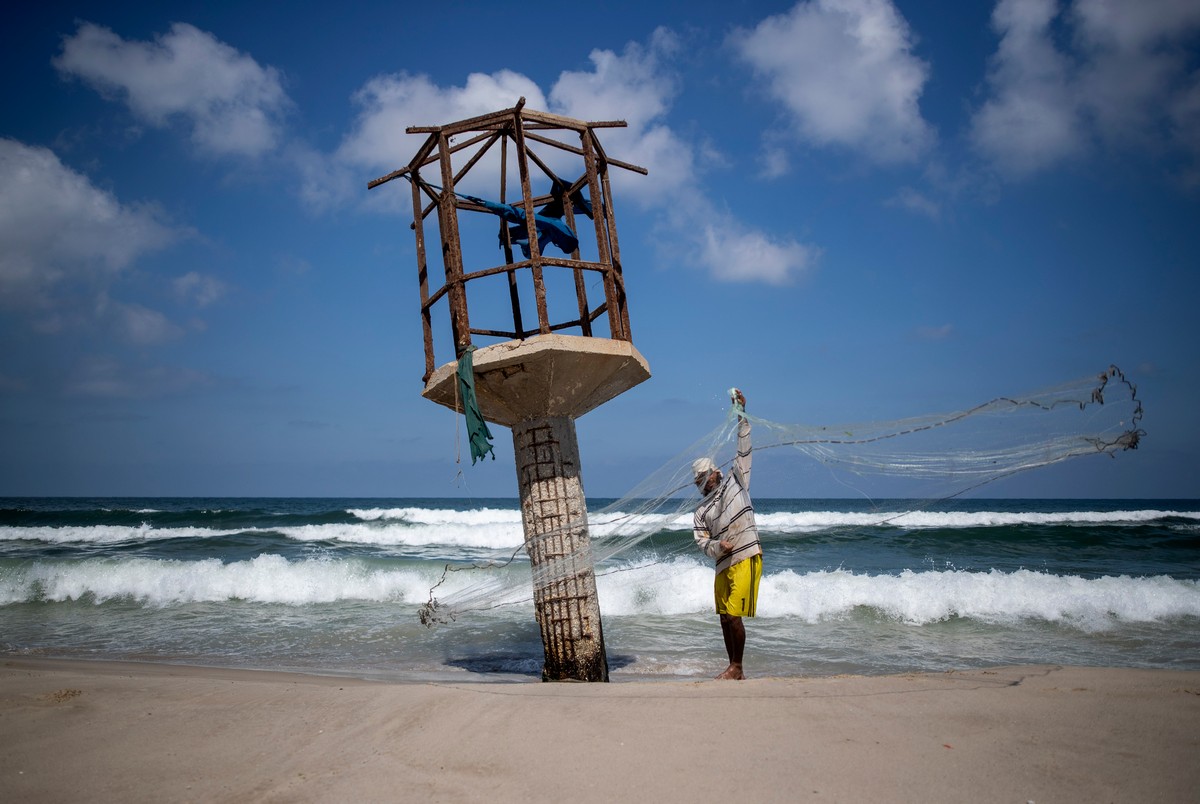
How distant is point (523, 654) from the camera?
27.2ft

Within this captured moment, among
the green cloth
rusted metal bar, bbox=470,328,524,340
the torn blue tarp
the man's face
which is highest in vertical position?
the torn blue tarp

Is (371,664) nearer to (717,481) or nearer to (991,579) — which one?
(717,481)

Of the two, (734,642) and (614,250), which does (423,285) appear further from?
(734,642)

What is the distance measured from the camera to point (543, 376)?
5348 millimetres

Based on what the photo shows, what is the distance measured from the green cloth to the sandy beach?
1.75 meters

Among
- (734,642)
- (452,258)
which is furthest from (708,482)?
(452,258)

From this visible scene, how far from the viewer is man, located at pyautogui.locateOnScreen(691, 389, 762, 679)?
5.52m

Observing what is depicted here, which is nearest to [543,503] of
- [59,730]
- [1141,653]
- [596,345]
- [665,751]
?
[596,345]

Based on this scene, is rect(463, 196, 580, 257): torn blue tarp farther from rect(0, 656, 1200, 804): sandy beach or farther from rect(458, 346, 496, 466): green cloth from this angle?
rect(0, 656, 1200, 804): sandy beach

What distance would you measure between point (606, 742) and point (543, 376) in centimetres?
266

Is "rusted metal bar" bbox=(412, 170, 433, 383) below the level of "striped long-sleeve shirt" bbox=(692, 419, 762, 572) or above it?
above

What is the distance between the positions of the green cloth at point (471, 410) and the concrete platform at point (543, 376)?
2.7 inches

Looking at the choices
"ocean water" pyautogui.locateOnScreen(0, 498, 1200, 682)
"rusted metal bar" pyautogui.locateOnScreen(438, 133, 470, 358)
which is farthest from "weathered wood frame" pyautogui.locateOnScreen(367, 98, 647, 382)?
"ocean water" pyautogui.locateOnScreen(0, 498, 1200, 682)

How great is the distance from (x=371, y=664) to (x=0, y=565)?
515 inches
